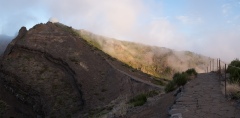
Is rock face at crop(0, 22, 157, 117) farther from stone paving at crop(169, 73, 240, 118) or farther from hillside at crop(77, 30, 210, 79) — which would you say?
stone paving at crop(169, 73, 240, 118)

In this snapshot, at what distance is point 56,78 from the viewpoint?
52.6 m

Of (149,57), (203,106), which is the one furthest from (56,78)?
(149,57)

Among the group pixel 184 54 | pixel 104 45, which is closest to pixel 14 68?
pixel 104 45

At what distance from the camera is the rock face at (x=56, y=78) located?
46188 millimetres

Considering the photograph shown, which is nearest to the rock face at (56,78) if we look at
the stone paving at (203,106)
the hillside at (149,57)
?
the hillside at (149,57)

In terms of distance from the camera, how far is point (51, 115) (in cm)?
4512

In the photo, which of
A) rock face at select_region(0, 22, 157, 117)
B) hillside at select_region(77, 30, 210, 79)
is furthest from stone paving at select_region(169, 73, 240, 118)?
hillside at select_region(77, 30, 210, 79)

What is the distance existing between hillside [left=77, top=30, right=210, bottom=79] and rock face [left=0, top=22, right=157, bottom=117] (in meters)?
20.5

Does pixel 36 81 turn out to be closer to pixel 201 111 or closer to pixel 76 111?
pixel 76 111

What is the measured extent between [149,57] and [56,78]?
172 feet

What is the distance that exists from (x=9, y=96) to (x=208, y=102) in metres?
43.9

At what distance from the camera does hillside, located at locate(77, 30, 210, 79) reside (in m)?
87.1

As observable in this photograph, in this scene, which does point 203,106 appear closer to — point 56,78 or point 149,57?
point 56,78

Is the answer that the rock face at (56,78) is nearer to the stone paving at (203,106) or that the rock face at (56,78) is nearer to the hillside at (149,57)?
the hillside at (149,57)
